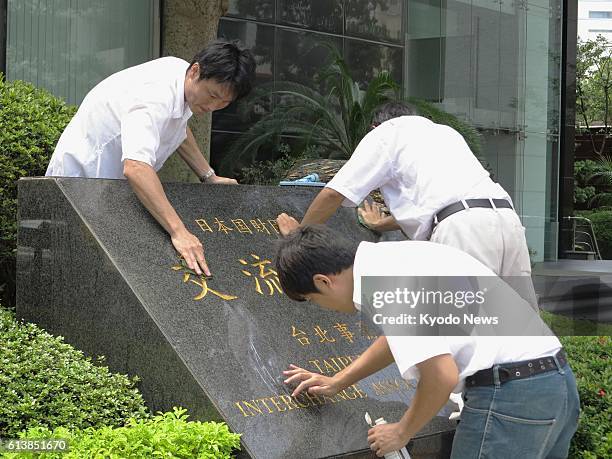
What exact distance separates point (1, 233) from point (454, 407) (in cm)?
258

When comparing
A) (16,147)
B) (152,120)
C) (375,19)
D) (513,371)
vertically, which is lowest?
(513,371)

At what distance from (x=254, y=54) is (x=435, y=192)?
291 inches

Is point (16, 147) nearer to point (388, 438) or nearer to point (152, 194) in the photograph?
point (152, 194)

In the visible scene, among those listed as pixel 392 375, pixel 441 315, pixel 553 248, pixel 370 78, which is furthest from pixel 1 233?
pixel 553 248

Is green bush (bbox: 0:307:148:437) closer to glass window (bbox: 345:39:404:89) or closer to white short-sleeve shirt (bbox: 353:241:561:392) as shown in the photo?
white short-sleeve shirt (bbox: 353:241:561:392)

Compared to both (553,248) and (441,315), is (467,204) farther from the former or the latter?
(553,248)

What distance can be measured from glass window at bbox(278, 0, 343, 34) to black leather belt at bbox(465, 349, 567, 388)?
8.92 m

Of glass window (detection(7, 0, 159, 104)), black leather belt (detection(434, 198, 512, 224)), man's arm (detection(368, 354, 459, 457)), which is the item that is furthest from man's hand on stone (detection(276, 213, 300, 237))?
glass window (detection(7, 0, 159, 104))

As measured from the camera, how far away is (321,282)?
227 centimetres

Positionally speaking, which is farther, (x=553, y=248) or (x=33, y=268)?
(x=553, y=248)

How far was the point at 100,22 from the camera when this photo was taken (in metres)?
8.80

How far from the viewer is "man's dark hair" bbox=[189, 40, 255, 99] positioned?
3.66m
